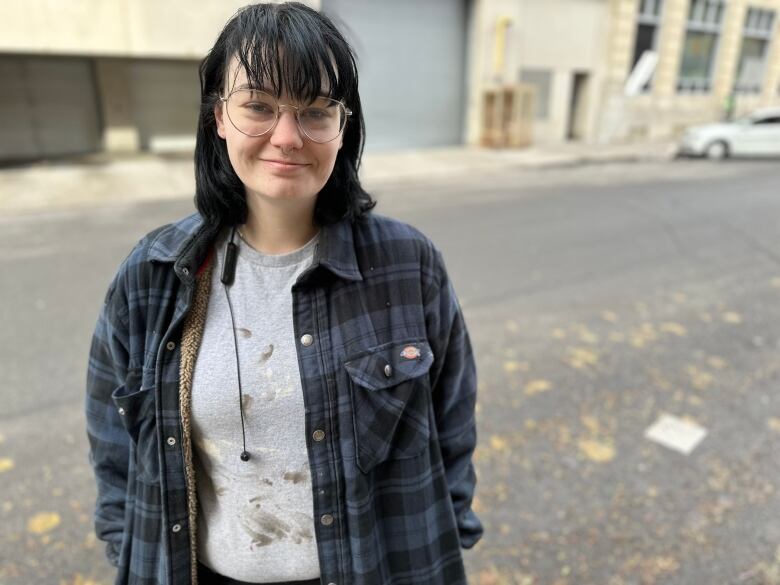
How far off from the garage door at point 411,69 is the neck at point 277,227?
16147 mm

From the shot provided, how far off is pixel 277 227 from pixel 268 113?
283 mm

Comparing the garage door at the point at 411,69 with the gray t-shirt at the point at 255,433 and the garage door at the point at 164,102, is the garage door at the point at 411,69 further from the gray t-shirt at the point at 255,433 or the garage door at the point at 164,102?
the gray t-shirt at the point at 255,433

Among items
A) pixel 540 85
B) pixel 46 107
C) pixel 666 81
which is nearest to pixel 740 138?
pixel 540 85

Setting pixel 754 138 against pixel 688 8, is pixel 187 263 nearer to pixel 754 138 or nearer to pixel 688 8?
pixel 754 138

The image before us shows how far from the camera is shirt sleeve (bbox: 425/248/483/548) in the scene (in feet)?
5.56

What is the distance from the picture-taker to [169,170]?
13.8 metres

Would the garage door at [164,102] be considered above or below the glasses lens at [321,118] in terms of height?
below

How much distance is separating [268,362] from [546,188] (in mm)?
11547

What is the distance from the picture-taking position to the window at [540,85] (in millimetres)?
19859

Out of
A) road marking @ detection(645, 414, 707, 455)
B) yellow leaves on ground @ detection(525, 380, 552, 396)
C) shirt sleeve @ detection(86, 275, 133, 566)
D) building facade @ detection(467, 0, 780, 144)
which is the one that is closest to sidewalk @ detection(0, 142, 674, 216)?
building facade @ detection(467, 0, 780, 144)

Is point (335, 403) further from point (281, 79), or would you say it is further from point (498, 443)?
point (498, 443)

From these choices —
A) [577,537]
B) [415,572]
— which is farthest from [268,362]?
[577,537]

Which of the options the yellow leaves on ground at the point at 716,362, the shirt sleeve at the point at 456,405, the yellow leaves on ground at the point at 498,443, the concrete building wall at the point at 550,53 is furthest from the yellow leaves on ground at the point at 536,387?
the concrete building wall at the point at 550,53

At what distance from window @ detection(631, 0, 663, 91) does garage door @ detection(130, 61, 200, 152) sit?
50.0 ft
